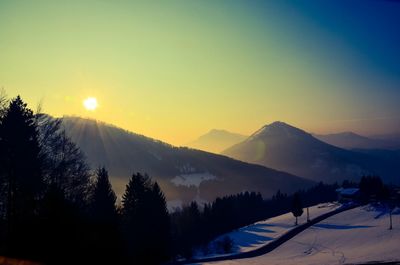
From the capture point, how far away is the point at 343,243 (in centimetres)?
4853

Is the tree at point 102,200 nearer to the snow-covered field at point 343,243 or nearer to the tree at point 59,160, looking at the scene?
the tree at point 59,160

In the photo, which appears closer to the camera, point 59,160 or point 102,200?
point 59,160

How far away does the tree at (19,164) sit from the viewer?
17.2m

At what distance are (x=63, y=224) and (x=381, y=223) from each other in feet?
187

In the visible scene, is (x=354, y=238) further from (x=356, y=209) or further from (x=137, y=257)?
(x=137, y=257)

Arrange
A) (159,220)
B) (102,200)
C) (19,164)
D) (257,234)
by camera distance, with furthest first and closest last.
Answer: (257,234) < (159,220) < (102,200) < (19,164)

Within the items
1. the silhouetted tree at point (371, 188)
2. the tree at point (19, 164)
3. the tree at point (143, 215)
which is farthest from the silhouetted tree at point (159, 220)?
the silhouetted tree at point (371, 188)

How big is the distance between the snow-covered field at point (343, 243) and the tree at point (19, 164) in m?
24.0

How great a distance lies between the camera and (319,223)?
221ft

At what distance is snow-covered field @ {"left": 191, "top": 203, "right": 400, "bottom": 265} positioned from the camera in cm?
3684

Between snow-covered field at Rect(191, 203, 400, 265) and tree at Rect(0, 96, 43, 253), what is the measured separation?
23974mm

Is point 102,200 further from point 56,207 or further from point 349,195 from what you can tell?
point 349,195

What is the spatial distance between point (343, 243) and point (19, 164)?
41.4m

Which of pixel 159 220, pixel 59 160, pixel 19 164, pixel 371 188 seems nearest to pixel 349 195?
pixel 371 188
